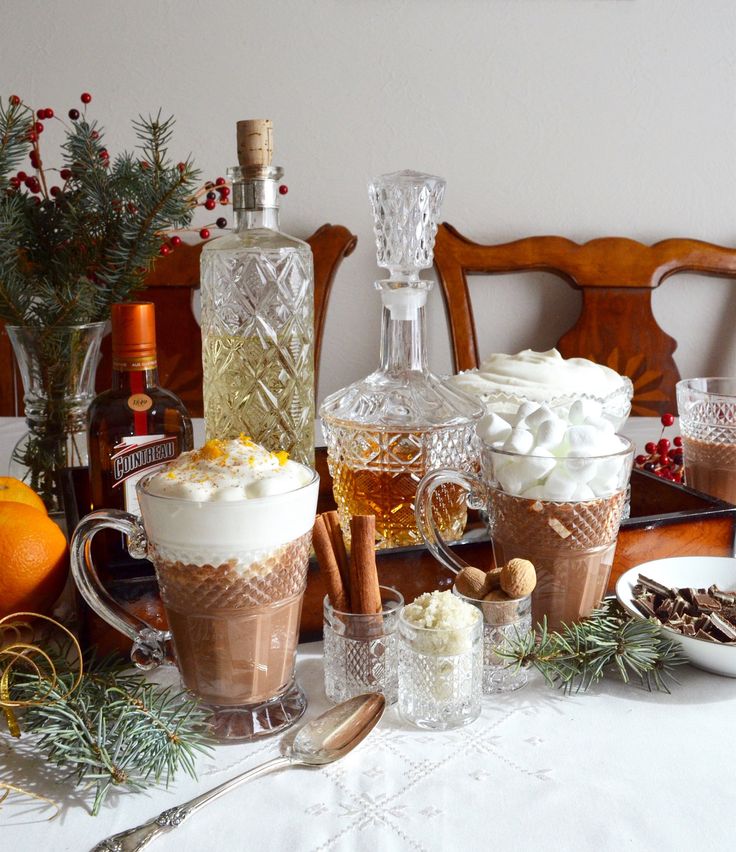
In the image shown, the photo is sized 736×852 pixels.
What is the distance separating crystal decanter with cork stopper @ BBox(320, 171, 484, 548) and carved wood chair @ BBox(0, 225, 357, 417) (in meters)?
0.93

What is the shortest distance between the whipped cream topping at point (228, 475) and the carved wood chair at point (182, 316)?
1.15m

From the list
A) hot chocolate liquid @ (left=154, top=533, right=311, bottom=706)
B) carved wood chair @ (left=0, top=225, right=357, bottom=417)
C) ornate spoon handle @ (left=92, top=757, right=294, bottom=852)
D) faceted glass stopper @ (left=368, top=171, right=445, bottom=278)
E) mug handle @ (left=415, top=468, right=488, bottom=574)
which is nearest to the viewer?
ornate spoon handle @ (left=92, top=757, right=294, bottom=852)

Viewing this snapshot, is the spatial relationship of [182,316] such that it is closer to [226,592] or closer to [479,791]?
[226,592]

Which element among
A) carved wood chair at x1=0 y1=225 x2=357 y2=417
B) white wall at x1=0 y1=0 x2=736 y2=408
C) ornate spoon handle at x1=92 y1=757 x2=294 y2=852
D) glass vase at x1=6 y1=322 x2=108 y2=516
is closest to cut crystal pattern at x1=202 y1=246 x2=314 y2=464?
glass vase at x1=6 y1=322 x2=108 y2=516

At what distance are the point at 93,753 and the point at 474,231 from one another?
1525mm

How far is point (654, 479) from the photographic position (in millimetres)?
826

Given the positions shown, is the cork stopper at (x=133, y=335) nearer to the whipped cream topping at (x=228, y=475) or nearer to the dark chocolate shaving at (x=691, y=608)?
the whipped cream topping at (x=228, y=475)

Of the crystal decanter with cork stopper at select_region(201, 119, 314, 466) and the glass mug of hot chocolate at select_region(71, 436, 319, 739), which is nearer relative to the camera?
the glass mug of hot chocolate at select_region(71, 436, 319, 739)

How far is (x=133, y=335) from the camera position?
2.23ft

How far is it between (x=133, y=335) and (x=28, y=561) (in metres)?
0.18

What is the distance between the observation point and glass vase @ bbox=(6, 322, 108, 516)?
0.81m

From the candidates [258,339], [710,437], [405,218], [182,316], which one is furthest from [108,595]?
[182,316]

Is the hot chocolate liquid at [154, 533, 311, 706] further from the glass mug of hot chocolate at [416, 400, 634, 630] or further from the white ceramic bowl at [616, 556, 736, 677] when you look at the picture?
the white ceramic bowl at [616, 556, 736, 677]

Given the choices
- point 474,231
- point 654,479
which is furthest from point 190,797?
point 474,231
